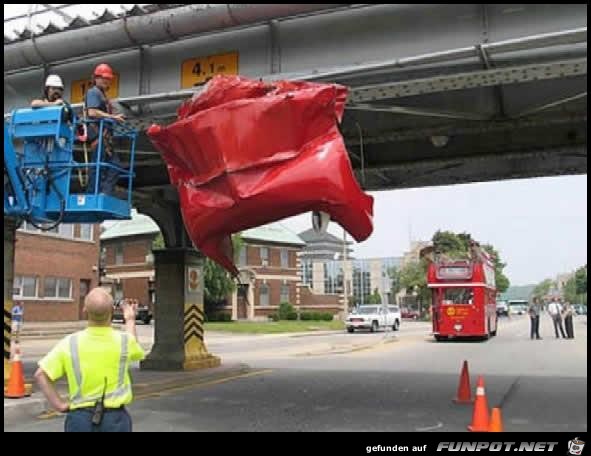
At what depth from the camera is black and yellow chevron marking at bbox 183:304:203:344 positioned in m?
16.6

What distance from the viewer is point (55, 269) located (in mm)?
38312

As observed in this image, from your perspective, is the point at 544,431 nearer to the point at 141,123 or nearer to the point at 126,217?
the point at 126,217

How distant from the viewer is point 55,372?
450cm

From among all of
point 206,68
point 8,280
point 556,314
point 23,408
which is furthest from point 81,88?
point 556,314

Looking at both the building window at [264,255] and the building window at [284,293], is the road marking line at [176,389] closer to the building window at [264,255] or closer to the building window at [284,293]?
the building window at [264,255]

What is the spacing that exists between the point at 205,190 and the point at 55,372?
2622 mm

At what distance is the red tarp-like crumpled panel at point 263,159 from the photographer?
20.5ft

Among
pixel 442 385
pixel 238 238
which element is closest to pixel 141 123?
pixel 442 385

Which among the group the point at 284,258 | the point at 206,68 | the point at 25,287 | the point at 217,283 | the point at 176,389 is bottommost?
the point at 176,389

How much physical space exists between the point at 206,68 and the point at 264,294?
5353 cm

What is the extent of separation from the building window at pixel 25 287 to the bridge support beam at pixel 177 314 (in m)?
21.8

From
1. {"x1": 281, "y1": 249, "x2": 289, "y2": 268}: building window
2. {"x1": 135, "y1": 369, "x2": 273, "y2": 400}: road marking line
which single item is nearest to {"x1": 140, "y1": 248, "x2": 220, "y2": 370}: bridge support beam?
{"x1": 135, "y1": 369, "x2": 273, "y2": 400}: road marking line

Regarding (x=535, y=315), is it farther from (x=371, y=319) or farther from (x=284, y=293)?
(x=284, y=293)

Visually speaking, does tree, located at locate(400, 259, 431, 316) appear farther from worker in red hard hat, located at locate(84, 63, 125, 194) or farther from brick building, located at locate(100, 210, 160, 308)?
worker in red hard hat, located at locate(84, 63, 125, 194)
